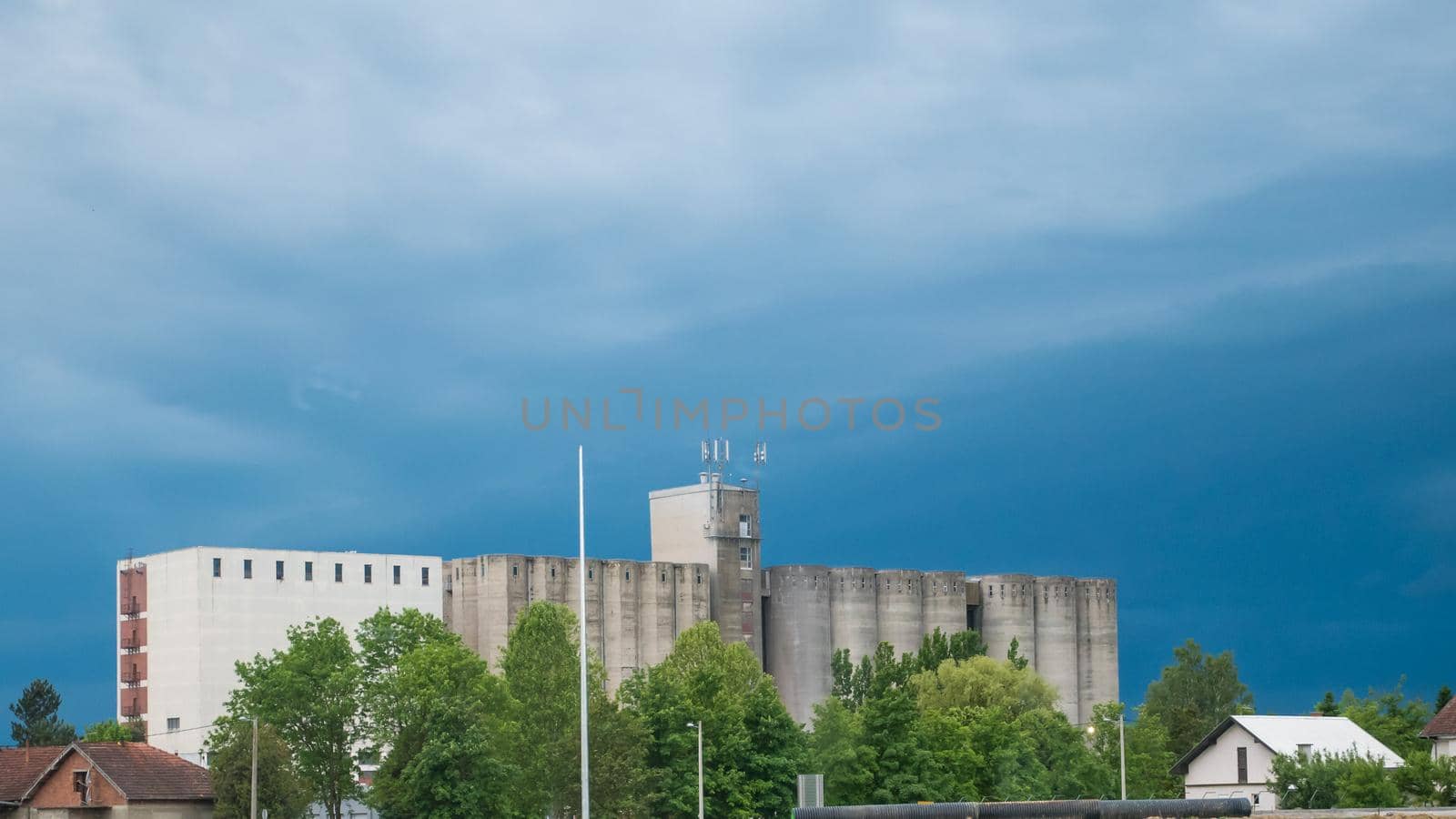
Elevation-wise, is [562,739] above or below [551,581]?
below

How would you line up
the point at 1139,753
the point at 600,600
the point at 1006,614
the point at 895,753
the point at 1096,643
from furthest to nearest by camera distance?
the point at 1096,643 → the point at 1006,614 → the point at 600,600 → the point at 1139,753 → the point at 895,753

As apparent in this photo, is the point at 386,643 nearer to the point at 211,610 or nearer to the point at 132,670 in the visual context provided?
the point at 211,610

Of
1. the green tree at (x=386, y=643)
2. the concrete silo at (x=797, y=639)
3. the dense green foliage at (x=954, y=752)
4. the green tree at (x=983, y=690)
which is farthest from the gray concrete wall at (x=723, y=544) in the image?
the green tree at (x=386, y=643)

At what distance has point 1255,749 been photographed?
94875 mm

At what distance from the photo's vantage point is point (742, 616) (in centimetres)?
16500

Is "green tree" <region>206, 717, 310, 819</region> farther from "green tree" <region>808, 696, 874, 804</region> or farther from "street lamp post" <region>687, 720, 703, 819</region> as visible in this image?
"green tree" <region>808, 696, 874, 804</region>

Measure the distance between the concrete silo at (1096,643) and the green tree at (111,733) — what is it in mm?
101001

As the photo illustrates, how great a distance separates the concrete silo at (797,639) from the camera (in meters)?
169

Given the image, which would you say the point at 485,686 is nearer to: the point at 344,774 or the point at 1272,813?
the point at 344,774

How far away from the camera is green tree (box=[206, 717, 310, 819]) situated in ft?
286

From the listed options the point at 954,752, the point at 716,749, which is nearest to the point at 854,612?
the point at 954,752

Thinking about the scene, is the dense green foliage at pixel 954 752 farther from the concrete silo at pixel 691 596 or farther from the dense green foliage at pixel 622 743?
the concrete silo at pixel 691 596

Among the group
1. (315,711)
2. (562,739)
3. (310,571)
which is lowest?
(562,739)

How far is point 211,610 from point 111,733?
14.5 m
